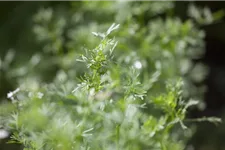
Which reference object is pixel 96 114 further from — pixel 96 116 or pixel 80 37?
pixel 80 37

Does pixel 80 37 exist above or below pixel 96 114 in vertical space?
above

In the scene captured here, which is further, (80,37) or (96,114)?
(80,37)

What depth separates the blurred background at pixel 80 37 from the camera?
1.27 m

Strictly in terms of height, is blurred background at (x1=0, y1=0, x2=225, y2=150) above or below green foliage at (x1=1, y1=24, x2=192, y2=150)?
above

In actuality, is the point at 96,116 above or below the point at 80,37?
below

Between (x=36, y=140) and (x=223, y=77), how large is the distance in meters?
1.41

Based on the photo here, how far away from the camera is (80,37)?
1327 mm

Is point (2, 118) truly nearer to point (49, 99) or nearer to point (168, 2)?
point (49, 99)

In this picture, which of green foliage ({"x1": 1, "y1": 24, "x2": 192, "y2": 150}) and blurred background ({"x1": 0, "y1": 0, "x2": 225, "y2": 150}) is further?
blurred background ({"x1": 0, "y1": 0, "x2": 225, "y2": 150})

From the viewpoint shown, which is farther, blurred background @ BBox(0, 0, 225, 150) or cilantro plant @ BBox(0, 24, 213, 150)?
blurred background @ BBox(0, 0, 225, 150)

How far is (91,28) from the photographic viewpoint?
Result: 133 centimetres

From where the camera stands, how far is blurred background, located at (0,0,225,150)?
1.27 metres

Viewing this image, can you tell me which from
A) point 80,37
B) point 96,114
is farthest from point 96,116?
point 80,37

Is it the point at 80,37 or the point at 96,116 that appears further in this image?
the point at 80,37
